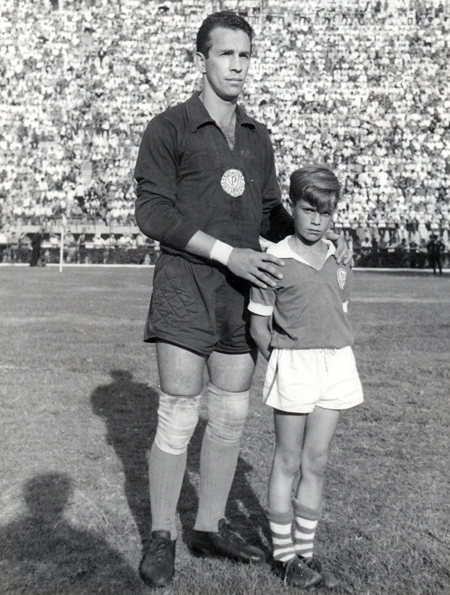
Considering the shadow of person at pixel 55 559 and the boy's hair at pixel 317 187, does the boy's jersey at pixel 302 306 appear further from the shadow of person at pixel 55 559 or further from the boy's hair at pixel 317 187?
the shadow of person at pixel 55 559

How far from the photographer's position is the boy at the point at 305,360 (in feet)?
10.5

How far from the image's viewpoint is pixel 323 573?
128 inches

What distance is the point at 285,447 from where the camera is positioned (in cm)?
325

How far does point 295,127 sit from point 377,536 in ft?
107

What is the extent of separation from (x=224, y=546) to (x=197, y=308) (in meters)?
0.96

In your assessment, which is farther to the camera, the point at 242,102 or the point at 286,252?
the point at 242,102

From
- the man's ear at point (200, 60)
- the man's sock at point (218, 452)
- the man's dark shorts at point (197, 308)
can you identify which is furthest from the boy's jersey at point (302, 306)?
the man's ear at point (200, 60)

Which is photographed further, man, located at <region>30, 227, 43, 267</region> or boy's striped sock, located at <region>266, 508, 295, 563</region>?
man, located at <region>30, 227, 43, 267</region>

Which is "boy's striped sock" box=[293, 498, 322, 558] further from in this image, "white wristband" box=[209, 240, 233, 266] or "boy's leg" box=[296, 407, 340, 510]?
"white wristband" box=[209, 240, 233, 266]

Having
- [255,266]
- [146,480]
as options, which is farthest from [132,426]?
[255,266]

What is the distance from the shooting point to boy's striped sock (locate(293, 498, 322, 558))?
325cm

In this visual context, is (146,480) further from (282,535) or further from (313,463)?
(313,463)

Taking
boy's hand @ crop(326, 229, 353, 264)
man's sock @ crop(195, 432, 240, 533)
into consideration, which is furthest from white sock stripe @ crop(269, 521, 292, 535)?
boy's hand @ crop(326, 229, 353, 264)

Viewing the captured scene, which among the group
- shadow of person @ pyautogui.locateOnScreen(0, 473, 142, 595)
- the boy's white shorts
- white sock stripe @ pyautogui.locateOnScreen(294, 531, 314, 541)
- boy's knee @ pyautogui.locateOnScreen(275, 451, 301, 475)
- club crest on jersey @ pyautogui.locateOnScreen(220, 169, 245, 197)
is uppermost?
club crest on jersey @ pyautogui.locateOnScreen(220, 169, 245, 197)
